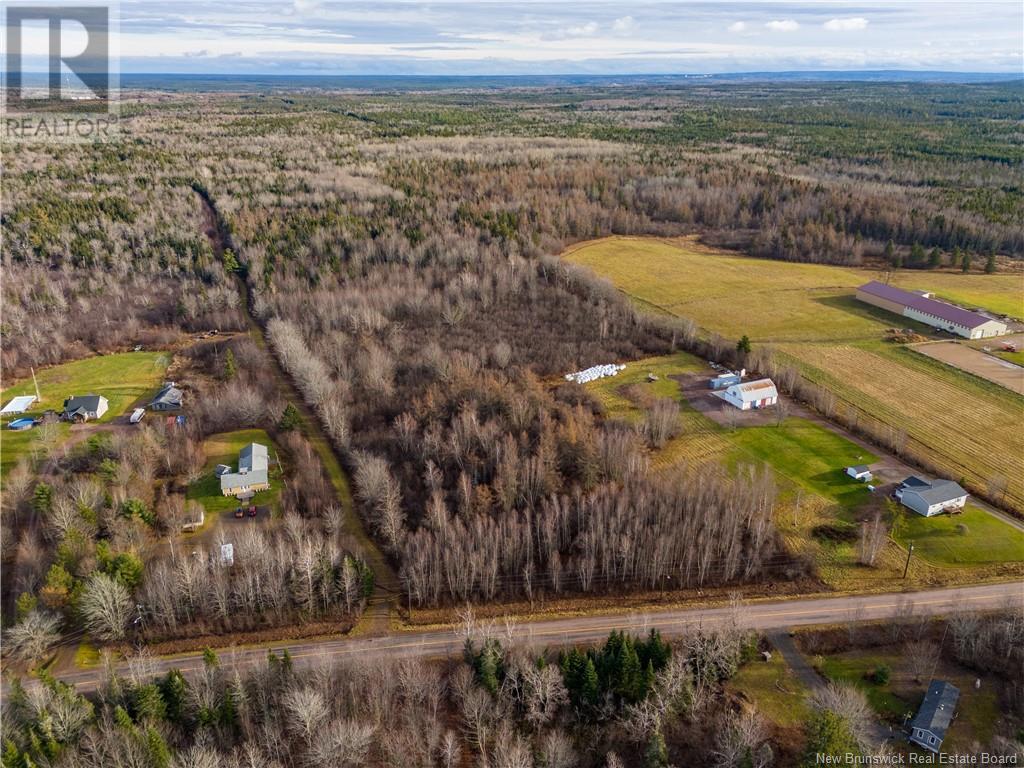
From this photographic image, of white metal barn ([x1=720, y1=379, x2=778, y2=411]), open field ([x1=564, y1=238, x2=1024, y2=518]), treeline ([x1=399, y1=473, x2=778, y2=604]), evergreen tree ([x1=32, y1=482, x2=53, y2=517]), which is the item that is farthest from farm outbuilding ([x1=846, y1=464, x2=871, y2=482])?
evergreen tree ([x1=32, y1=482, x2=53, y2=517])

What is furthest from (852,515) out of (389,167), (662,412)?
(389,167)

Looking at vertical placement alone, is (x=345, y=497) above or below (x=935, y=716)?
below

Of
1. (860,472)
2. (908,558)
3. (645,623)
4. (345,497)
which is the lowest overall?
(645,623)

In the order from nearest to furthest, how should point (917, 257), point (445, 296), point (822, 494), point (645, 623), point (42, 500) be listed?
point (645, 623) < point (42, 500) < point (822, 494) < point (445, 296) < point (917, 257)

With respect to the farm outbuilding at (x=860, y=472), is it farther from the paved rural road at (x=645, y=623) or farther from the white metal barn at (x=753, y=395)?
the white metal barn at (x=753, y=395)

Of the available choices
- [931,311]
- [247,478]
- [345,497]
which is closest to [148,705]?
[345,497]

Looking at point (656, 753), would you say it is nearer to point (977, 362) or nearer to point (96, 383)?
point (977, 362)

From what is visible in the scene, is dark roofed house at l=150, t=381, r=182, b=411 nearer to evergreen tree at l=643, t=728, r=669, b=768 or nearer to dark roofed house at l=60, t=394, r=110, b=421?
dark roofed house at l=60, t=394, r=110, b=421
